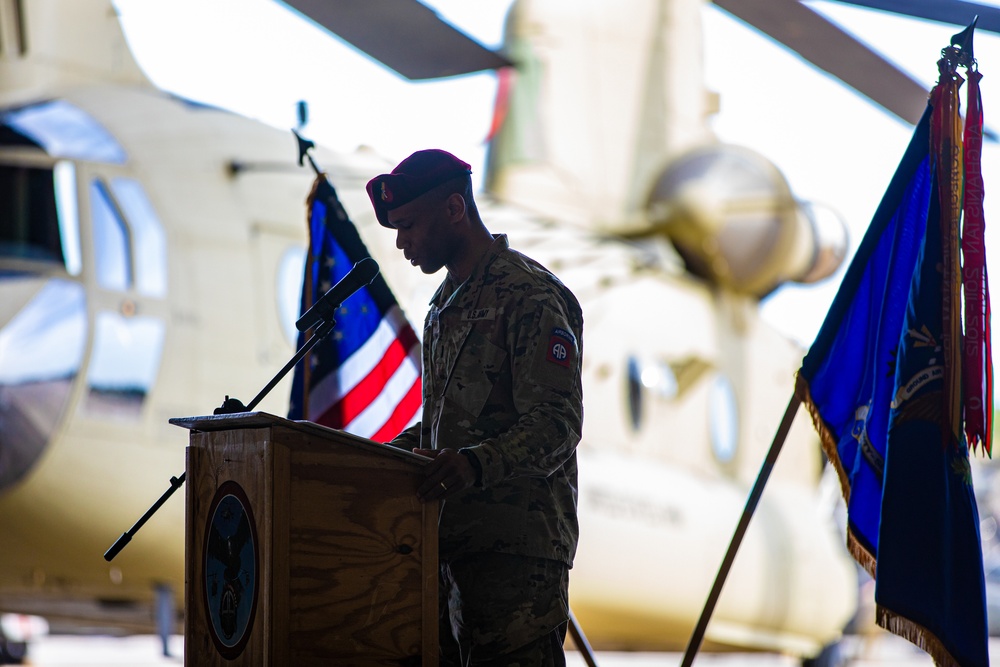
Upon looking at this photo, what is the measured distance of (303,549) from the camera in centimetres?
194

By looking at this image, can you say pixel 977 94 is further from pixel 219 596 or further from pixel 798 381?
pixel 219 596

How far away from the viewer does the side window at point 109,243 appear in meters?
5.57

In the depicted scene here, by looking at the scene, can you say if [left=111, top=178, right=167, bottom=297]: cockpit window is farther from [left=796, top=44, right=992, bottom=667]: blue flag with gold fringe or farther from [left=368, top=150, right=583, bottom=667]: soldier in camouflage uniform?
[left=368, top=150, right=583, bottom=667]: soldier in camouflage uniform

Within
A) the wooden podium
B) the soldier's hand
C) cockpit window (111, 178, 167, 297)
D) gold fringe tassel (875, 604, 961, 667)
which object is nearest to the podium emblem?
the wooden podium

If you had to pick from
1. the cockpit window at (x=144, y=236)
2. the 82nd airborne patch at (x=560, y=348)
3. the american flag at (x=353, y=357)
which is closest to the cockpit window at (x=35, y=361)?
the cockpit window at (x=144, y=236)

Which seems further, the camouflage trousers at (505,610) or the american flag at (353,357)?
the american flag at (353,357)

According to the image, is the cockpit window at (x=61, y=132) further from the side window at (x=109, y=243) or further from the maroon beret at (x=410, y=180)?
the maroon beret at (x=410, y=180)

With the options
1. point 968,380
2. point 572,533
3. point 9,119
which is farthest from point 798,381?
point 9,119

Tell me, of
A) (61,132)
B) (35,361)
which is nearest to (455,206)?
(35,361)

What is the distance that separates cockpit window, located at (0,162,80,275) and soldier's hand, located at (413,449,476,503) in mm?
3865

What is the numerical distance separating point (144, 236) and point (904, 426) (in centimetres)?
399

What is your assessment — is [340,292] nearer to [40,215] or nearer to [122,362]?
[122,362]

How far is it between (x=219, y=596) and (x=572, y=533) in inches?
27.4

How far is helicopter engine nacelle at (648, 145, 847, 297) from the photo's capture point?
9875mm
